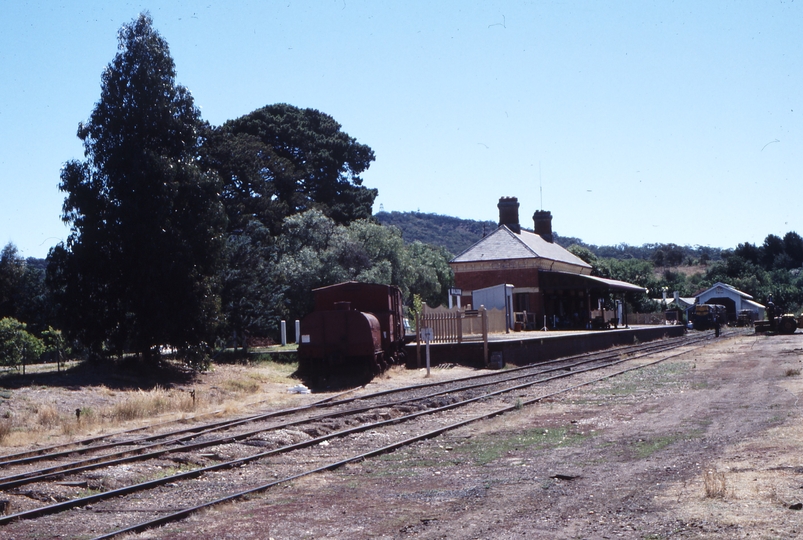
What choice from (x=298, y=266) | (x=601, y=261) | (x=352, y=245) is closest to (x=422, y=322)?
(x=298, y=266)

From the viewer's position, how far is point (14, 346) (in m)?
26.5

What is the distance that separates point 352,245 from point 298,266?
468 cm

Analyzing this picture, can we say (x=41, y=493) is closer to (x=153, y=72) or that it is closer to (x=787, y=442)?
(x=787, y=442)

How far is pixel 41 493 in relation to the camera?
9.27 m

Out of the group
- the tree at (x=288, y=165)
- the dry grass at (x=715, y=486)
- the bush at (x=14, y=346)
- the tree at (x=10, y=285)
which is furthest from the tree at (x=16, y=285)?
the dry grass at (x=715, y=486)

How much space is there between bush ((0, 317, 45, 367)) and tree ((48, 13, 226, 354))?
10.7 feet

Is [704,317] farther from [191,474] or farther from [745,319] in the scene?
[191,474]

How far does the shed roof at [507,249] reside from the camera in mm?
49406

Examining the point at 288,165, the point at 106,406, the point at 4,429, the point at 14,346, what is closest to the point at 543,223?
the point at 288,165

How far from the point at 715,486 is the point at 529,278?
4128 cm

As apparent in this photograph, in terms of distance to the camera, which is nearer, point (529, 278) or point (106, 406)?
point (106, 406)

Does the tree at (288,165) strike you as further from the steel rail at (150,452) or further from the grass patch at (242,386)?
the steel rail at (150,452)

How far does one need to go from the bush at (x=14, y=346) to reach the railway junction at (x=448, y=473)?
1398cm

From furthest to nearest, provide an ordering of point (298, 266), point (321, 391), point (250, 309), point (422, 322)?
1. point (298, 266)
2. point (250, 309)
3. point (422, 322)
4. point (321, 391)
